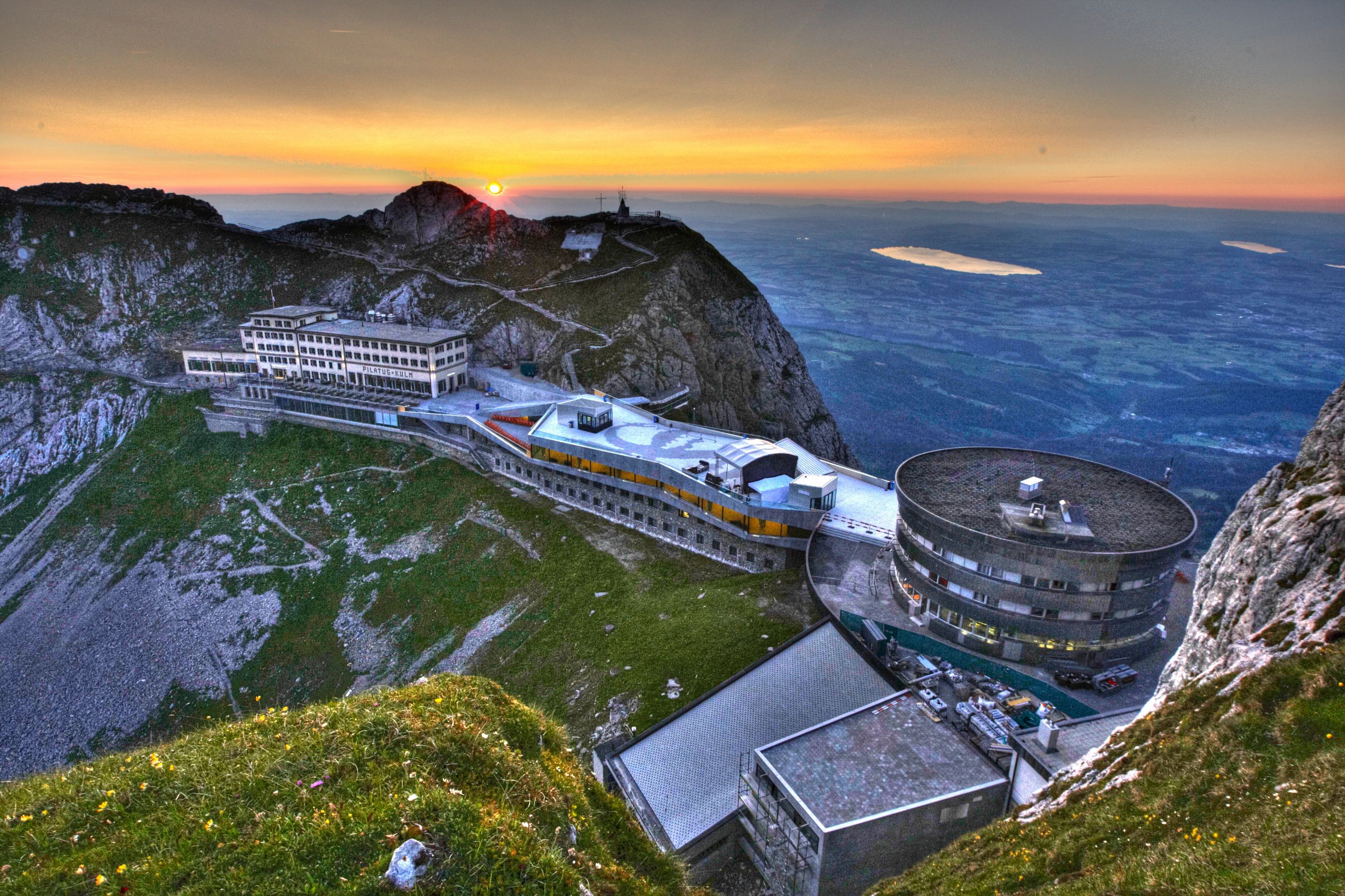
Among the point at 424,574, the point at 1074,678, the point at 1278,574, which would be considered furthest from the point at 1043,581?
the point at 424,574

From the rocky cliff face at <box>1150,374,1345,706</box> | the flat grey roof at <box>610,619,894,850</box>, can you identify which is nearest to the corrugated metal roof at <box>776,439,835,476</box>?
the flat grey roof at <box>610,619,894,850</box>

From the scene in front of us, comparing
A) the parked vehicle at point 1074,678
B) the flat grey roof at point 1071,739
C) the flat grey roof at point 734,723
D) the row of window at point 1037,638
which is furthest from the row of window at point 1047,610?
the flat grey roof at point 734,723

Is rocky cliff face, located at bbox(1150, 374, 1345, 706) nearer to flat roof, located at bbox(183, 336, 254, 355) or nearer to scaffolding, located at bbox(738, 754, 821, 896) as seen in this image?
scaffolding, located at bbox(738, 754, 821, 896)

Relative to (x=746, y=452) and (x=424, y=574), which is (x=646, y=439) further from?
(x=424, y=574)

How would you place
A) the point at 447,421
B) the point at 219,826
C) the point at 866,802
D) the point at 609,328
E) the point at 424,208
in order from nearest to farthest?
the point at 219,826 → the point at 866,802 → the point at 447,421 → the point at 609,328 → the point at 424,208

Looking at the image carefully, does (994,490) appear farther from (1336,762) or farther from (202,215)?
(202,215)

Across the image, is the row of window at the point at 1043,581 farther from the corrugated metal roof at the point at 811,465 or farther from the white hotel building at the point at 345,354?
the white hotel building at the point at 345,354

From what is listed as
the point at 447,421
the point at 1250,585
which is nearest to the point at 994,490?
the point at 1250,585
